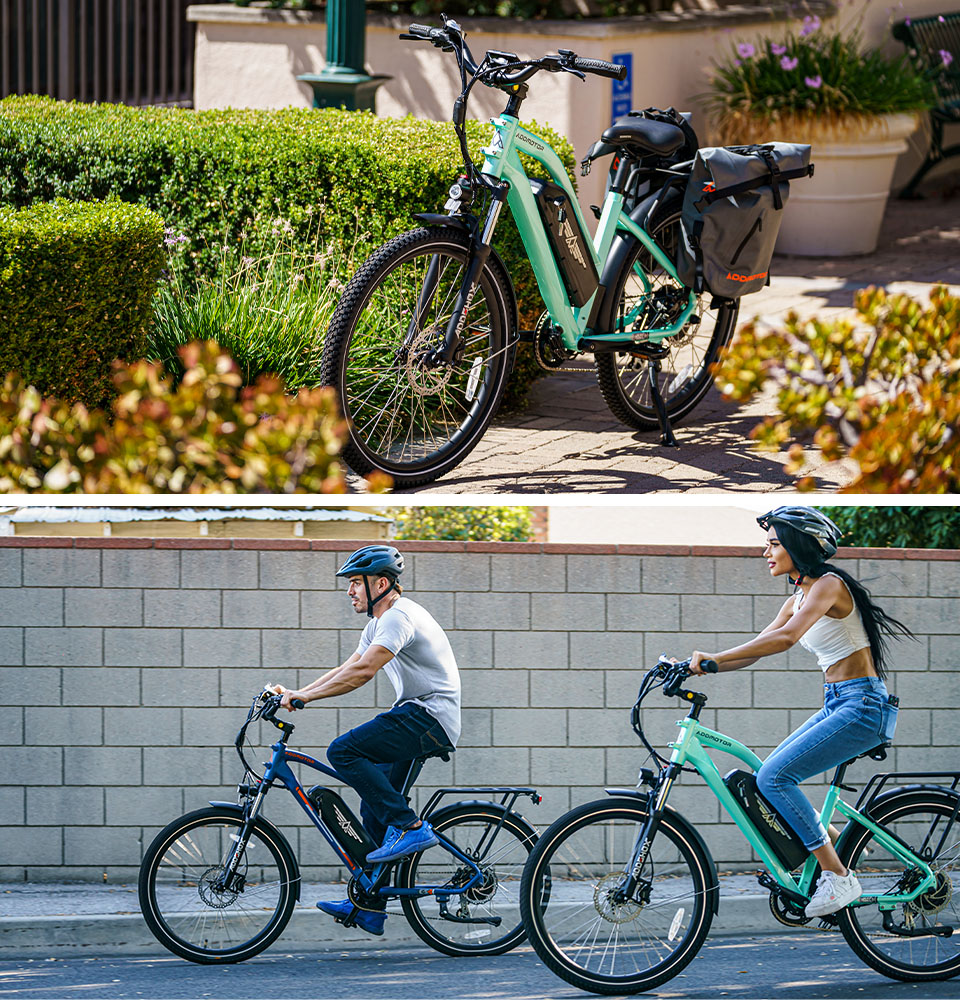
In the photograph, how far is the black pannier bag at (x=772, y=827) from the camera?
432 cm

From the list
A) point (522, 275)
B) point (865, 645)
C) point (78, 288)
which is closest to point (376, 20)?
point (522, 275)

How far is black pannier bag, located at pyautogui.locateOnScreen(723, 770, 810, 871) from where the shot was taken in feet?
14.2

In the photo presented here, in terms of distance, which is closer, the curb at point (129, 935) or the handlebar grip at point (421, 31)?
the curb at point (129, 935)

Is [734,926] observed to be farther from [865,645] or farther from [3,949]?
[3,949]

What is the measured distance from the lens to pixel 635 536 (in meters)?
5.42

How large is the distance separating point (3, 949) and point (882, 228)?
8880mm

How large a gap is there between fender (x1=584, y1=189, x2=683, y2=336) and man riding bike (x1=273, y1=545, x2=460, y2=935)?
1.64 m

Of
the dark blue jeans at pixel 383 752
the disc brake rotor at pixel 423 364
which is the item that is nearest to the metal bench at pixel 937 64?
the disc brake rotor at pixel 423 364

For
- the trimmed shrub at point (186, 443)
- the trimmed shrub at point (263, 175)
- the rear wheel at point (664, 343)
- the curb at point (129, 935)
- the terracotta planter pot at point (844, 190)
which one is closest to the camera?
the trimmed shrub at point (186, 443)

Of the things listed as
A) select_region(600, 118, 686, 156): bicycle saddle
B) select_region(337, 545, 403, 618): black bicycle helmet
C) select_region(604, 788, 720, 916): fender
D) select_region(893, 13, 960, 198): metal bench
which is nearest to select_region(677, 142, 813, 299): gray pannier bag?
select_region(600, 118, 686, 156): bicycle saddle

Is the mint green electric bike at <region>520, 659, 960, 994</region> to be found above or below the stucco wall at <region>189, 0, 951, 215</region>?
below

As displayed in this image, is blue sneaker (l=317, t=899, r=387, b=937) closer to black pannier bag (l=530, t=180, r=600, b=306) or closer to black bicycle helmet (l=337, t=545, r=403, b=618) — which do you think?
black bicycle helmet (l=337, t=545, r=403, b=618)

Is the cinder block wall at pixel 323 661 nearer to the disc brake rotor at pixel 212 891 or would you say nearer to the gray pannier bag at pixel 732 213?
the disc brake rotor at pixel 212 891

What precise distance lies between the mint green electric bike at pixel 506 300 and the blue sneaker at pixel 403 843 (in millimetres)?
1340
